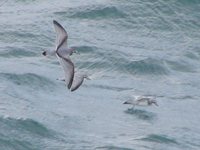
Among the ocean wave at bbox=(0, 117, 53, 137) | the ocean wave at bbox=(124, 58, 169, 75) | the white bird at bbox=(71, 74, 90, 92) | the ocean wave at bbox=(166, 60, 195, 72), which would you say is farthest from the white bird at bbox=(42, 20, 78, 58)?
the ocean wave at bbox=(166, 60, 195, 72)

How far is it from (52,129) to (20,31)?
23.2ft

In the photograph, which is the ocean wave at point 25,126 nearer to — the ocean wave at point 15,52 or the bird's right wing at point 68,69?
the bird's right wing at point 68,69

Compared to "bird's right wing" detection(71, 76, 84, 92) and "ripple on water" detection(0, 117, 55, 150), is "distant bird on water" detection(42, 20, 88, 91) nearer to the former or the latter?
"bird's right wing" detection(71, 76, 84, 92)

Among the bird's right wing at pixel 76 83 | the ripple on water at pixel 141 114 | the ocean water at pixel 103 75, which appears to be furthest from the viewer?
the ripple on water at pixel 141 114

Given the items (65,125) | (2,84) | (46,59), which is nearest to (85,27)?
(46,59)

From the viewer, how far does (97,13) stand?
30125mm

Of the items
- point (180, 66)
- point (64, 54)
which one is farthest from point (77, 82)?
point (180, 66)

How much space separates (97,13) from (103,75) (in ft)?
12.6

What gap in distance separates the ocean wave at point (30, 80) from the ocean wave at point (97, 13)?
15.7 ft

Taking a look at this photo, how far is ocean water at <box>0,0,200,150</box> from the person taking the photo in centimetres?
2266

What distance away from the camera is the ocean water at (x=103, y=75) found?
22656 mm

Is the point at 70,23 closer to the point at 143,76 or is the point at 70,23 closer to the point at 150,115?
the point at 143,76

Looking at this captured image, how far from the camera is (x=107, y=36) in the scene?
2925cm

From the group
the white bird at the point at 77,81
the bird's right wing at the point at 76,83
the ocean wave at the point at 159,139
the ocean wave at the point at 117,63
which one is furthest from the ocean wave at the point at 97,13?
the ocean wave at the point at 159,139
